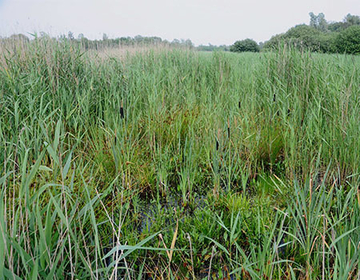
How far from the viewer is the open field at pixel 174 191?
3.68 feet

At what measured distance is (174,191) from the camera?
7.27 ft

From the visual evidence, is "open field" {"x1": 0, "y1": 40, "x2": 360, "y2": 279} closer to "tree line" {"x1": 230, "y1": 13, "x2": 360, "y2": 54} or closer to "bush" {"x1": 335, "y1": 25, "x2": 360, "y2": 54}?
"tree line" {"x1": 230, "y1": 13, "x2": 360, "y2": 54}

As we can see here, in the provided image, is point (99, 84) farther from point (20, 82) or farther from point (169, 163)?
point (169, 163)

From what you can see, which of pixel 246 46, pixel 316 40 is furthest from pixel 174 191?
pixel 246 46

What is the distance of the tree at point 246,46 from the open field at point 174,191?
71.1 feet

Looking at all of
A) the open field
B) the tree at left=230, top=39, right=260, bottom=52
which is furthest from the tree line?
the open field

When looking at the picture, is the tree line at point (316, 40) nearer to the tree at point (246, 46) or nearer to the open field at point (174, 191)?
the tree at point (246, 46)

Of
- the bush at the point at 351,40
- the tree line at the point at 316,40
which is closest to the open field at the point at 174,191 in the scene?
the tree line at the point at 316,40

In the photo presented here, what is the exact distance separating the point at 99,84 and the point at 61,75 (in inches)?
17.5

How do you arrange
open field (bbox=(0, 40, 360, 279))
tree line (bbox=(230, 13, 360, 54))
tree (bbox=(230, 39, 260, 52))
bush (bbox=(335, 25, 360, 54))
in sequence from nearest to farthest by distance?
1. open field (bbox=(0, 40, 360, 279))
2. tree line (bbox=(230, 13, 360, 54))
3. bush (bbox=(335, 25, 360, 54))
4. tree (bbox=(230, 39, 260, 52))

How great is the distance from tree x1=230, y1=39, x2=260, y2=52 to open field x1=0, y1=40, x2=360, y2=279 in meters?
21.7

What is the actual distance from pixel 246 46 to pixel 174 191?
23.9m

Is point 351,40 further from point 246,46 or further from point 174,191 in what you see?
point 174,191

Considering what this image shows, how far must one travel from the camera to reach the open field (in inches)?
44.2
